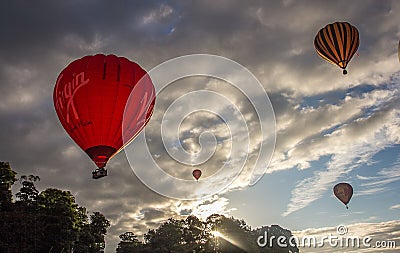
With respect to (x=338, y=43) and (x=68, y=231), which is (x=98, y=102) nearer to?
(x=338, y=43)

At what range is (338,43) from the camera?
2727 centimetres

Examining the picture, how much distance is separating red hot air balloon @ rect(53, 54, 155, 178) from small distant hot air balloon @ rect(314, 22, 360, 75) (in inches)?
537

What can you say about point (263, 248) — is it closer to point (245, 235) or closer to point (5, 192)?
point (245, 235)

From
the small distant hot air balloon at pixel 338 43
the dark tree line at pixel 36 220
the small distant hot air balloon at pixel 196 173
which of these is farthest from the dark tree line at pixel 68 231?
the small distant hot air balloon at pixel 338 43

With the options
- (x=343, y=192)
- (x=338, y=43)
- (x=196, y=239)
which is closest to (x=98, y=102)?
(x=338, y=43)

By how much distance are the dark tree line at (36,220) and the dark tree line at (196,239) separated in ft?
63.5

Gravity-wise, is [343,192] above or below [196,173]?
below

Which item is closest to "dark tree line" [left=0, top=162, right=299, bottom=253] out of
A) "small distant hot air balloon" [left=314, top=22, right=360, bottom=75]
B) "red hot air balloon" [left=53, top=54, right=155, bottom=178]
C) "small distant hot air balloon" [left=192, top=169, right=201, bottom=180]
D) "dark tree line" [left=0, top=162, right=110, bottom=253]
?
"dark tree line" [left=0, top=162, right=110, bottom=253]

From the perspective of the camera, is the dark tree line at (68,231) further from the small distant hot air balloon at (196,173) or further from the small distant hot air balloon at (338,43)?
the small distant hot air balloon at (338,43)

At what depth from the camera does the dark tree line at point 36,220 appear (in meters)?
39.3

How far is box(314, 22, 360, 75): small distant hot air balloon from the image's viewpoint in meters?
26.7

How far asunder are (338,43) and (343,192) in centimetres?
1642

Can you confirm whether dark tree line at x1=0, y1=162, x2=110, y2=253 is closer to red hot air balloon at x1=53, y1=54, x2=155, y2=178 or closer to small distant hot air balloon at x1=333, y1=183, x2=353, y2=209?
red hot air balloon at x1=53, y1=54, x2=155, y2=178

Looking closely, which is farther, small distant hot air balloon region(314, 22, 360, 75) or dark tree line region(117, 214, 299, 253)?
dark tree line region(117, 214, 299, 253)
